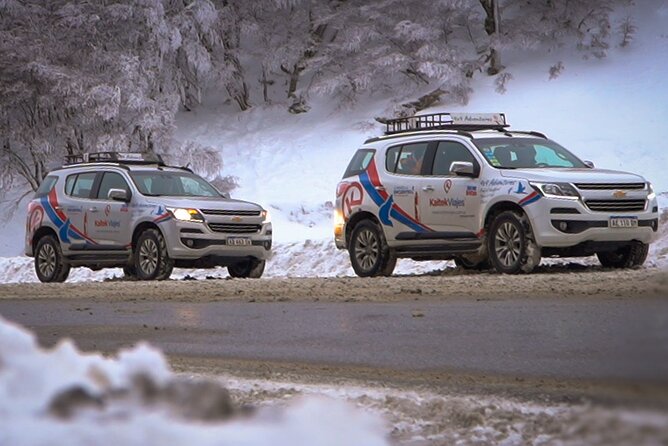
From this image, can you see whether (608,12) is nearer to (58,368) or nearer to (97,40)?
(97,40)

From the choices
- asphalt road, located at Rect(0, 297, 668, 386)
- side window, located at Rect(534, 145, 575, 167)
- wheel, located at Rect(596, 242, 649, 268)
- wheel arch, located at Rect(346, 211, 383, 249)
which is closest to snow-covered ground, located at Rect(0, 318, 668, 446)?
asphalt road, located at Rect(0, 297, 668, 386)

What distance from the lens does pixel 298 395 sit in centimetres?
552

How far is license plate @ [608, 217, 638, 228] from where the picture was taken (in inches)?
580

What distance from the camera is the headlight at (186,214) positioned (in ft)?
59.0

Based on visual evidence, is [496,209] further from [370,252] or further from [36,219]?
[36,219]

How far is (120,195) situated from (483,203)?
586cm

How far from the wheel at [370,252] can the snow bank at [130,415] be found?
15.1 metres

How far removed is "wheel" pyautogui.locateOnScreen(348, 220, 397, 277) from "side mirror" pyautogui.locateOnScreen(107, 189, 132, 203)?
11.8ft

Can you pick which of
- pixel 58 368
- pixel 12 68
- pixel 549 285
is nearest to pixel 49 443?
pixel 58 368

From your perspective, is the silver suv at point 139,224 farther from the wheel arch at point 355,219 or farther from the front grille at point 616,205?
the front grille at point 616,205

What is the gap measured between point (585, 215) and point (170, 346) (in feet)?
22.8

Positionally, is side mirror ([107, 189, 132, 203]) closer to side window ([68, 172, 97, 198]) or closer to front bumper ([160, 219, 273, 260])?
front bumper ([160, 219, 273, 260])

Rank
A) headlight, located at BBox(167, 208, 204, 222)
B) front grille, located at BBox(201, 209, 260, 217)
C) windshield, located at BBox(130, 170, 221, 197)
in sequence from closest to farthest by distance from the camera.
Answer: headlight, located at BBox(167, 208, 204, 222)
front grille, located at BBox(201, 209, 260, 217)
windshield, located at BBox(130, 170, 221, 197)

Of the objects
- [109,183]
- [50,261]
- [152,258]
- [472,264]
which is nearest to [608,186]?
[472,264]
